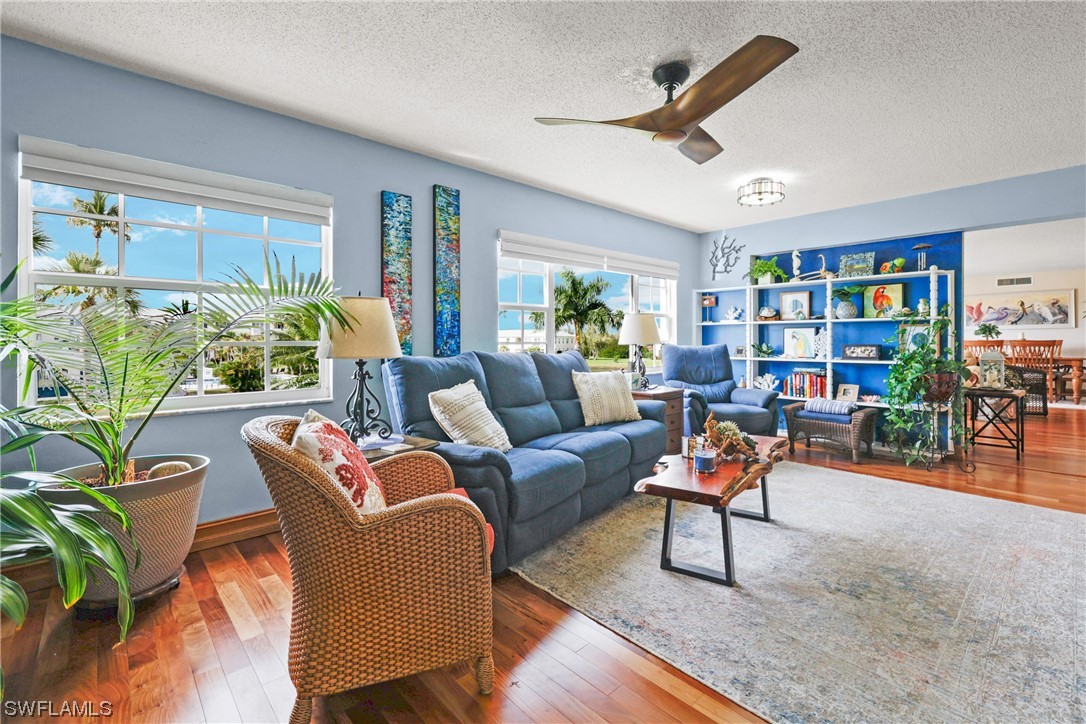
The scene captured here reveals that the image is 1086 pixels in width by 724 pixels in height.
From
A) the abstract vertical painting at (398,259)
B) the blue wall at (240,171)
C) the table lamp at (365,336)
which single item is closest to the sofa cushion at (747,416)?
the blue wall at (240,171)

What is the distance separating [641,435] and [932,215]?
3659 mm

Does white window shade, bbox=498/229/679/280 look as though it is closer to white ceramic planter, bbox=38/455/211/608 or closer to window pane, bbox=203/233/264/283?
window pane, bbox=203/233/264/283

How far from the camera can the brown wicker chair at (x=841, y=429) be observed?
458 cm

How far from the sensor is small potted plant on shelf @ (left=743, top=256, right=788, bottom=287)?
583 centimetres

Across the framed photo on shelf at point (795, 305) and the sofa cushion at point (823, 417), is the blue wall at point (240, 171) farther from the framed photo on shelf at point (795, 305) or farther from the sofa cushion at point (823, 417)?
the framed photo on shelf at point (795, 305)

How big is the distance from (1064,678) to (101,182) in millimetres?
4413

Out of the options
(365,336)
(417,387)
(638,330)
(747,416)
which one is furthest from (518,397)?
(747,416)

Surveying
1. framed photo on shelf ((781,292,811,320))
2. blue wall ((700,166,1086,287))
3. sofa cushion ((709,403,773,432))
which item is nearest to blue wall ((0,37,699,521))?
sofa cushion ((709,403,773,432))

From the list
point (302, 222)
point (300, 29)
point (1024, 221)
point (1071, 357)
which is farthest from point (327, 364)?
point (1071, 357)

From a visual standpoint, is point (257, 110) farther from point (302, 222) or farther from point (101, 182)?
point (101, 182)

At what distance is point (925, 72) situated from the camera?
2.56m

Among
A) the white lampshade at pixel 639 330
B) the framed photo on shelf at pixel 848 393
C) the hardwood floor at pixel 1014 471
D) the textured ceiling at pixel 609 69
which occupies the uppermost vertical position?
the textured ceiling at pixel 609 69

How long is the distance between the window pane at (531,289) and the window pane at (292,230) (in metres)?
1.78

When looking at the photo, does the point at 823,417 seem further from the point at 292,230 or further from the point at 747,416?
the point at 292,230
